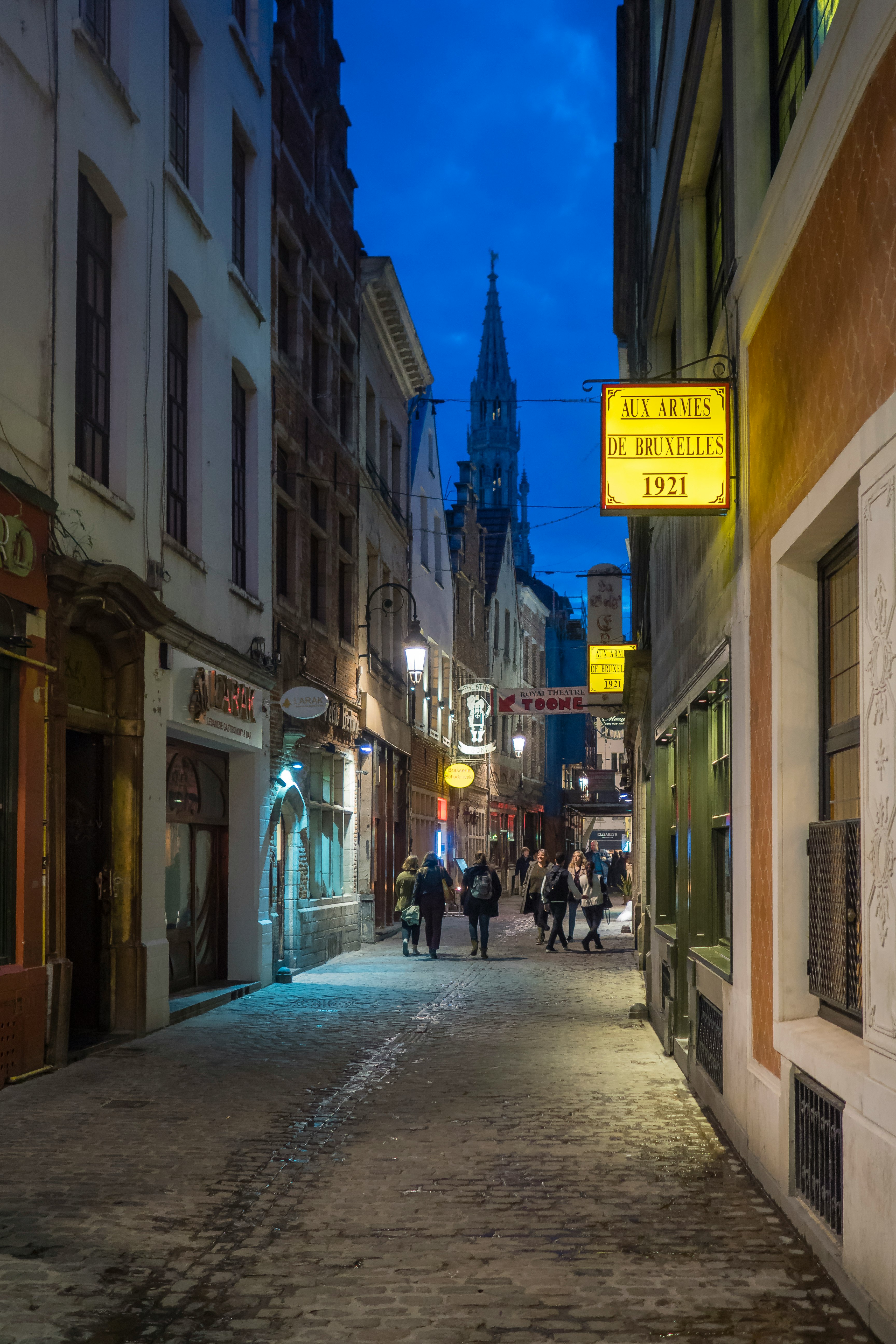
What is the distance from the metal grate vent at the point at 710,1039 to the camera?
886cm

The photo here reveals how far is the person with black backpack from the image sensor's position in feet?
78.8

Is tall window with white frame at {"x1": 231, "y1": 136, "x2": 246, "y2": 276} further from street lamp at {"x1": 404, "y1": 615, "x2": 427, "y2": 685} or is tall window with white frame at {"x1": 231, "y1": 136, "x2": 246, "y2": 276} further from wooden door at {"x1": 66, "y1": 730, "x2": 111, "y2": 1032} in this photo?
street lamp at {"x1": 404, "y1": 615, "x2": 427, "y2": 685}

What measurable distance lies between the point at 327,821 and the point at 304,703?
4.49m

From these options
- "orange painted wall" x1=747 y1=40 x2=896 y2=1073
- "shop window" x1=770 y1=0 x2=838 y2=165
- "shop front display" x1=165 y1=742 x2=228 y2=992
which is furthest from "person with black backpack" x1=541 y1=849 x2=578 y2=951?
"shop window" x1=770 y1=0 x2=838 y2=165

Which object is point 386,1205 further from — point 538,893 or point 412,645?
point 538,893

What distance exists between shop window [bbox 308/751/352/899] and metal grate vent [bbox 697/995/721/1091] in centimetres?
1098

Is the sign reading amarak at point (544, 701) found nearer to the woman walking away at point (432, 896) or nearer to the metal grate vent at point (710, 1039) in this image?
the woman walking away at point (432, 896)

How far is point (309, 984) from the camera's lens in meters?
17.5

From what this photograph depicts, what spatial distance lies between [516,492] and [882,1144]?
10985 cm

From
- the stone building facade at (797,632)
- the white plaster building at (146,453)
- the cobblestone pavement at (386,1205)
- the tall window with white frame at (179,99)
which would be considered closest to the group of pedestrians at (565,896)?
the white plaster building at (146,453)

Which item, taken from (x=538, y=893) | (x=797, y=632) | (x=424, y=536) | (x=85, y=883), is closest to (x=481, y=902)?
(x=538, y=893)

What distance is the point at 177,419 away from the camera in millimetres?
14789

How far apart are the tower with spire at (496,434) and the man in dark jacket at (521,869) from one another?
56.5 meters

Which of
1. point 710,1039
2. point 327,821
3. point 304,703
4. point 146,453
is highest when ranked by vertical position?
point 146,453
